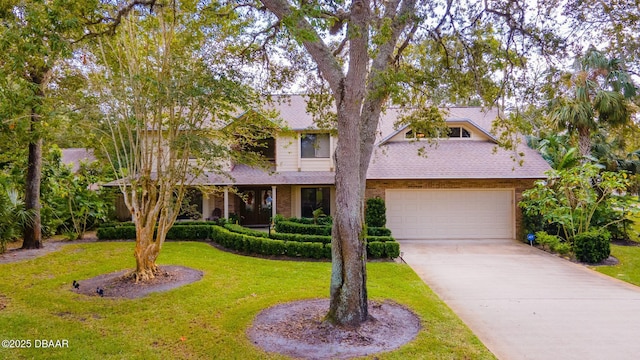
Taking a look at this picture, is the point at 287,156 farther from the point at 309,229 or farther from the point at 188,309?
the point at 188,309

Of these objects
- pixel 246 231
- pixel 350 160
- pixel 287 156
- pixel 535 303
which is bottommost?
pixel 535 303

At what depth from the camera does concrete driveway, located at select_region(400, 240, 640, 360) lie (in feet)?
18.6

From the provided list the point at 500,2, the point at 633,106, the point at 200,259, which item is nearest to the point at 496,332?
the point at 500,2

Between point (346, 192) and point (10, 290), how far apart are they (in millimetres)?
7930

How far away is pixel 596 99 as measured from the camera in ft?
47.8

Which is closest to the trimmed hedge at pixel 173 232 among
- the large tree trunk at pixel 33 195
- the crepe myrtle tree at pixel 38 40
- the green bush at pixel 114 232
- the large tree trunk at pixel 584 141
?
the green bush at pixel 114 232

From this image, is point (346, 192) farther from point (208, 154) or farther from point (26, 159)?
point (26, 159)

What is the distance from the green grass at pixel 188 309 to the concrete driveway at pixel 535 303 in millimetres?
566

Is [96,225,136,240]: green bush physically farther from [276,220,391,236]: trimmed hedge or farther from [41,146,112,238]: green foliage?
[276,220,391,236]: trimmed hedge

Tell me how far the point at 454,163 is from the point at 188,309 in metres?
12.2

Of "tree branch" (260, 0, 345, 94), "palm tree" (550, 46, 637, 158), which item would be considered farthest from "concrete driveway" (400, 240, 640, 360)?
"palm tree" (550, 46, 637, 158)

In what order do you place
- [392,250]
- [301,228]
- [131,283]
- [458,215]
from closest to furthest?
[131,283], [392,250], [301,228], [458,215]

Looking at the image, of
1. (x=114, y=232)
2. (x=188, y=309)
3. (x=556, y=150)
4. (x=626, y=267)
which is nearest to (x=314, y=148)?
(x=114, y=232)

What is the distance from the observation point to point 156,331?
20.2 ft
